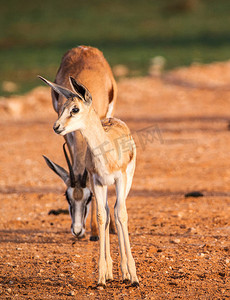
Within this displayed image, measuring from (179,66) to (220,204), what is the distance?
59.0 ft

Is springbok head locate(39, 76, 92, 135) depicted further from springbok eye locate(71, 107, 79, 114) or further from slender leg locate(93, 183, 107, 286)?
slender leg locate(93, 183, 107, 286)

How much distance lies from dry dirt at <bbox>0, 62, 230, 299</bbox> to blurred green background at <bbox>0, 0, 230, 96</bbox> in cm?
738

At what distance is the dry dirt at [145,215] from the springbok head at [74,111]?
1523 mm

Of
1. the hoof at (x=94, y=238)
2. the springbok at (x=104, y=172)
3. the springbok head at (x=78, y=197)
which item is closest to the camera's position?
the springbok at (x=104, y=172)

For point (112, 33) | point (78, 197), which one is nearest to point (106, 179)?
point (78, 197)

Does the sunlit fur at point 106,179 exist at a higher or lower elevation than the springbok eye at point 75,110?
lower

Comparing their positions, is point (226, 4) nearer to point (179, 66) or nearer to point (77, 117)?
point (179, 66)

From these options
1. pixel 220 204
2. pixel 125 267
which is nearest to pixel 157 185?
pixel 220 204

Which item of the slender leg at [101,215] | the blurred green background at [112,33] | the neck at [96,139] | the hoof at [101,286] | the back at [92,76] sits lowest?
the hoof at [101,286]

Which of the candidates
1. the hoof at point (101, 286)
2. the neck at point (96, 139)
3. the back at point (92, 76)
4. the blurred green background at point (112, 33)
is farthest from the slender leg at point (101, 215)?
the blurred green background at point (112, 33)

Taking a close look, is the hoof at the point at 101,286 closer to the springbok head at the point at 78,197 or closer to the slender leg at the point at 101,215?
the slender leg at the point at 101,215

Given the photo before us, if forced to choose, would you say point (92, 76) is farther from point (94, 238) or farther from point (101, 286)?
point (101, 286)

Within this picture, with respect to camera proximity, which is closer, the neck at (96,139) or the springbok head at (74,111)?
the springbok head at (74,111)

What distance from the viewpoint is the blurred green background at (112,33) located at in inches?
1059
